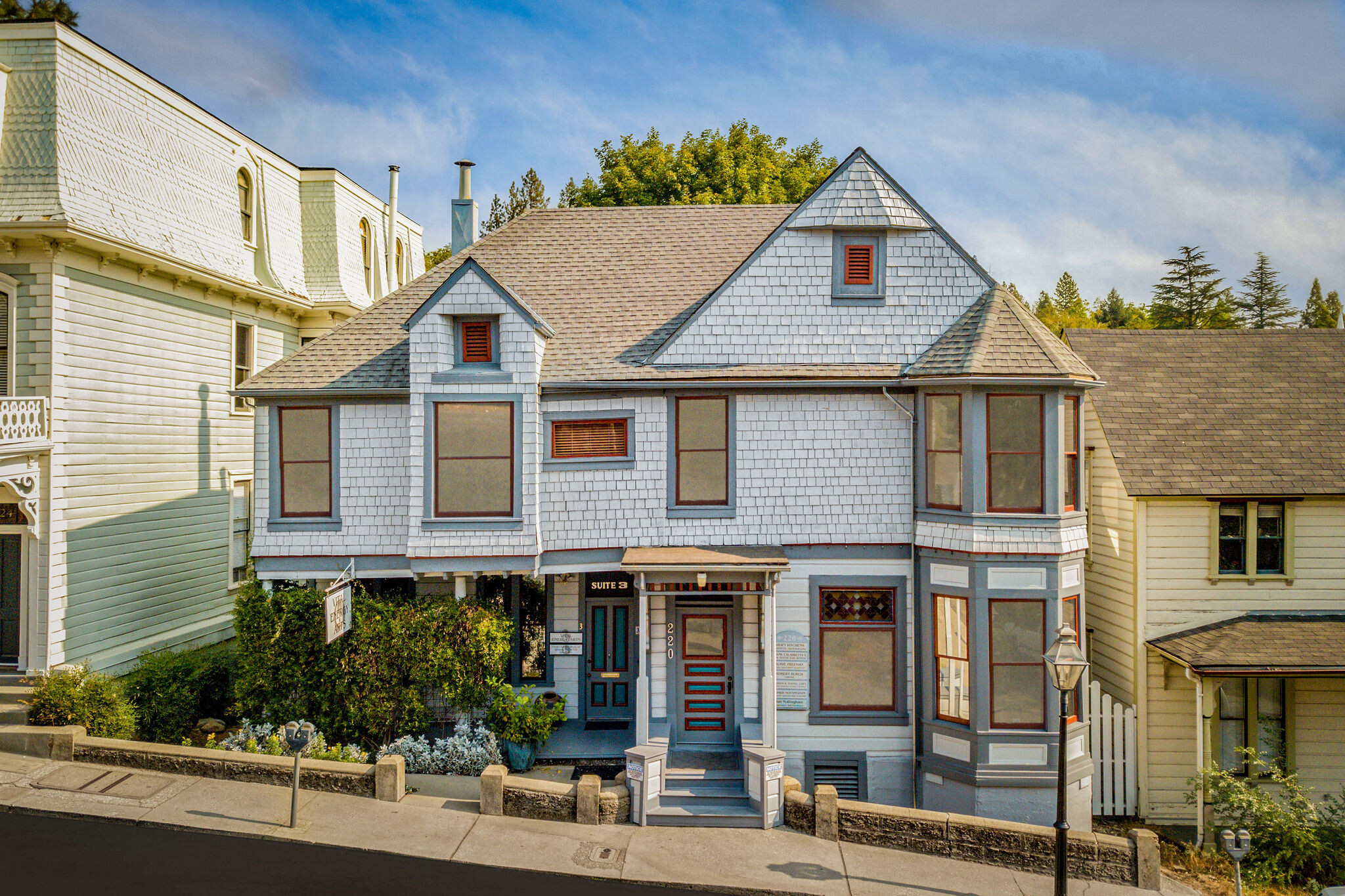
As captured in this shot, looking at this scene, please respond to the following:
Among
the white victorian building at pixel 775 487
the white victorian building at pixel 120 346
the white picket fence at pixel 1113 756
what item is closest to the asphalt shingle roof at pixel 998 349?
the white victorian building at pixel 775 487

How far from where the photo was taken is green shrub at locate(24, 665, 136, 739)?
12.5m

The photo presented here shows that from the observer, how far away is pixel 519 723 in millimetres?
13109

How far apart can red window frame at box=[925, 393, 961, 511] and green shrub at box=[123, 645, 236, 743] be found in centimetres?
1247

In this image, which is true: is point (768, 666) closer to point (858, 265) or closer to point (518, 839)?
point (518, 839)

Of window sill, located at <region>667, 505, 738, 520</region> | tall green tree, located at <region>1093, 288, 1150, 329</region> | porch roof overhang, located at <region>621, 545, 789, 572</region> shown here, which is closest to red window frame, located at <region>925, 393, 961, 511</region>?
porch roof overhang, located at <region>621, 545, 789, 572</region>

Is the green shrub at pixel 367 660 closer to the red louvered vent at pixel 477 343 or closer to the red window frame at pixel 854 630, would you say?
the red louvered vent at pixel 477 343

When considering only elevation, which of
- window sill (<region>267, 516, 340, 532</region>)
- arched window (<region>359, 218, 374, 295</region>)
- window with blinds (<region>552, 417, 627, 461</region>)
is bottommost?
window sill (<region>267, 516, 340, 532</region>)

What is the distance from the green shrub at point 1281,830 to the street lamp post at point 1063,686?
4202 mm

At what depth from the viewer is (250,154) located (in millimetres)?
20094

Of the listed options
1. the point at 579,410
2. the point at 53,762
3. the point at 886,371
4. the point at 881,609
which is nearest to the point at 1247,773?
the point at 881,609

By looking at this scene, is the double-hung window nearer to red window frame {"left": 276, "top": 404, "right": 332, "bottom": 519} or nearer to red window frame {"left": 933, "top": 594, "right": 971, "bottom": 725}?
red window frame {"left": 933, "top": 594, "right": 971, "bottom": 725}

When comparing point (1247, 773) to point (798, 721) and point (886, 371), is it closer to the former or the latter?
point (798, 721)

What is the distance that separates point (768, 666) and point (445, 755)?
5.32 m

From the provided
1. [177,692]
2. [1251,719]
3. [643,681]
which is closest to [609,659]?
[643,681]
